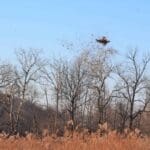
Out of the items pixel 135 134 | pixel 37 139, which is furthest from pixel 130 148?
pixel 37 139

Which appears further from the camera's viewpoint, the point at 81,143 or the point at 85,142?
the point at 85,142

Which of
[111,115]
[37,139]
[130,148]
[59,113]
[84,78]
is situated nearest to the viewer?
[130,148]

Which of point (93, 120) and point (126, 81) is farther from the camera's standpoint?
point (93, 120)

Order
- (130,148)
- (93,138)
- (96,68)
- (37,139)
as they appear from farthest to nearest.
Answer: (96,68), (37,139), (93,138), (130,148)

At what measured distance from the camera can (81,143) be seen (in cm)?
983

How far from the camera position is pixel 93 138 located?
10039 millimetres

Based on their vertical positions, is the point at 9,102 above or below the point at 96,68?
below

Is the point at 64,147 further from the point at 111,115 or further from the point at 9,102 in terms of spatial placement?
the point at 111,115

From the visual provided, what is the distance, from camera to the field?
31.1ft

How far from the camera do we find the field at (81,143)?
31.1 ft

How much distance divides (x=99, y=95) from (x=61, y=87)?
206 inches

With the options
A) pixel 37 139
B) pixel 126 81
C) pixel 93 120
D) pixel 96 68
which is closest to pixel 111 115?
pixel 93 120

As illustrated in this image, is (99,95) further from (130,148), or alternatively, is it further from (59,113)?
(130,148)

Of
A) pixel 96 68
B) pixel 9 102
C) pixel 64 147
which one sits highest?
pixel 96 68
